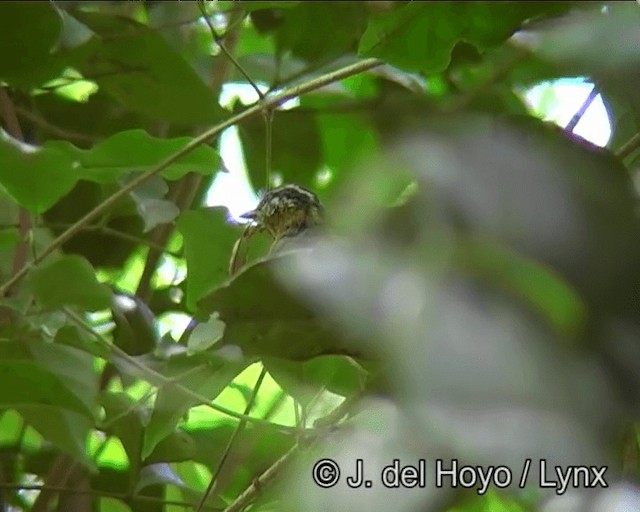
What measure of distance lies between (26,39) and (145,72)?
0.35 feet

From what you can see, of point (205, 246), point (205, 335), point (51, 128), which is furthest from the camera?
→ point (51, 128)

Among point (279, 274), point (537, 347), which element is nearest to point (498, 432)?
point (537, 347)

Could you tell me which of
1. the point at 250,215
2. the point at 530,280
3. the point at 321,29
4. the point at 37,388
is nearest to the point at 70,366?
the point at 37,388

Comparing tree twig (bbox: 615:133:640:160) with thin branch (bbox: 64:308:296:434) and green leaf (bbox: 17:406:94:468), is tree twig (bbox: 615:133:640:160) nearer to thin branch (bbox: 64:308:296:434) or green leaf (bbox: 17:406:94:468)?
thin branch (bbox: 64:308:296:434)

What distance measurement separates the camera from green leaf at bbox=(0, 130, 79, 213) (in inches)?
20.3

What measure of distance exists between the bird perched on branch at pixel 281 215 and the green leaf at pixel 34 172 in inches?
3.9

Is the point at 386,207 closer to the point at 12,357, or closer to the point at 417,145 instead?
the point at 417,145

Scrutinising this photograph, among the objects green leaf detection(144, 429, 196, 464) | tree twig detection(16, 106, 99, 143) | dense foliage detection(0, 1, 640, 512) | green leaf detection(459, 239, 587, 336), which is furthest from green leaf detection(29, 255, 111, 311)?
green leaf detection(459, 239, 587, 336)

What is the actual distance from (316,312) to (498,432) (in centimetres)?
10

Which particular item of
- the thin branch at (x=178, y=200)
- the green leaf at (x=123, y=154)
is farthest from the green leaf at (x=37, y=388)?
the thin branch at (x=178, y=200)

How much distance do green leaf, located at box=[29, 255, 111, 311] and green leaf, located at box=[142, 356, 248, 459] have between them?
0.06 meters

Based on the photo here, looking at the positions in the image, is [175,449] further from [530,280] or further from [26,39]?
[530,280]

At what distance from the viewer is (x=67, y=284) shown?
1.77ft

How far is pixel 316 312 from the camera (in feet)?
1.11
